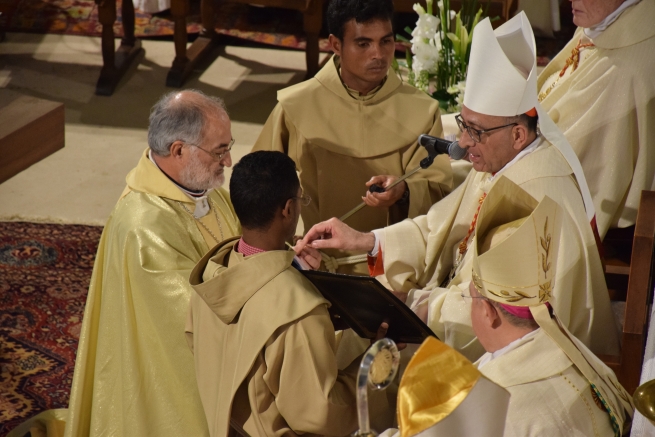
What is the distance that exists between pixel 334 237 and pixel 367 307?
616 millimetres

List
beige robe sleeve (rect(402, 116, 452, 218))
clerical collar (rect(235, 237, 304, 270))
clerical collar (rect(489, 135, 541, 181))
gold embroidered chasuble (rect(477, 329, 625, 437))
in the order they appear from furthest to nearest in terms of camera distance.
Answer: beige robe sleeve (rect(402, 116, 452, 218)) < clerical collar (rect(489, 135, 541, 181)) < clerical collar (rect(235, 237, 304, 270)) < gold embroidered chasuble (rect(477, 329, 625, 437))

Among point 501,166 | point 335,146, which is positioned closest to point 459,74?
point 335,146

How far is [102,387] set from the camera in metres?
3.32

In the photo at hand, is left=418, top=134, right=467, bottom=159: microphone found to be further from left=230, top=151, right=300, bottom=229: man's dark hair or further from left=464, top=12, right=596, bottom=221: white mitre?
left=230, top=151, right=300, bottom=229: man's dark hair

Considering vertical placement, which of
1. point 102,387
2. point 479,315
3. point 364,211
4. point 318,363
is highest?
point 479,315

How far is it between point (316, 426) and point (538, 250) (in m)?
0.84

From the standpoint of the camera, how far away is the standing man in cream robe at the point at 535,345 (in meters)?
2.28

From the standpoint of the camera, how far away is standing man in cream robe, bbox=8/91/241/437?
3158 mm

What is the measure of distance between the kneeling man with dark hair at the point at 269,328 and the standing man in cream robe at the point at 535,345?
1.58 ft

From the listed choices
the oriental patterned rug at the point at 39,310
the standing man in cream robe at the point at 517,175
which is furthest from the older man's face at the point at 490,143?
the oriental patterned rug at the point at 39,310

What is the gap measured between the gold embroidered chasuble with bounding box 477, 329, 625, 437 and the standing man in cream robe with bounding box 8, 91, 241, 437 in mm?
1236

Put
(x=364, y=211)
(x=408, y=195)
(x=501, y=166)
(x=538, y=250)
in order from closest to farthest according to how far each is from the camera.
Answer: (x=538, y=250), (x=501, y=166), (x=408, y=195), (x=364, y=211)

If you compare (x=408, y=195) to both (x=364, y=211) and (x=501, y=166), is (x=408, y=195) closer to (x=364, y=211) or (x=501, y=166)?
(x=364, y=211)

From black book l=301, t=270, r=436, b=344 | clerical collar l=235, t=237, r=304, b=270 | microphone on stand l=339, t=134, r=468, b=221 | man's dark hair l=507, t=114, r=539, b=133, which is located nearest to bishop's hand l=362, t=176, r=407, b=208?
microphone on stand l=339, t=134, r=468, b=221
